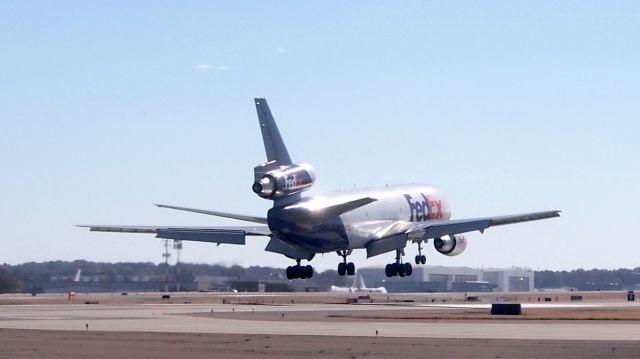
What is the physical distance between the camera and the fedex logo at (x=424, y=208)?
94.1 m

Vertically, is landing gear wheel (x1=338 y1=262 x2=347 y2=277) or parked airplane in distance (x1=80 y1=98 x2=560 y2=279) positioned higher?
parked airplane in distance (x1=80 y1=98 x2=560 y2=279)

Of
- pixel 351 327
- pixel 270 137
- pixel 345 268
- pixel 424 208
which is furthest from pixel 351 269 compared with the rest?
pixel 351 327

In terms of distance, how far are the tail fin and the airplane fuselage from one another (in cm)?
340

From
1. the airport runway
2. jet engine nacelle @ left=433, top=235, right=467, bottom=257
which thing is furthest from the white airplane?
the airport runway

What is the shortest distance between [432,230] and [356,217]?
8255 millimetres

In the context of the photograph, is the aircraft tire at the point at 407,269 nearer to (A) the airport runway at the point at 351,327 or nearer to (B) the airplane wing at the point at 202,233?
(B) the airplane wing at the point at 202,233

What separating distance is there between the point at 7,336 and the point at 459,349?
20.0 m

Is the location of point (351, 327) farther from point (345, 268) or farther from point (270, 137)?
point (345, 268)

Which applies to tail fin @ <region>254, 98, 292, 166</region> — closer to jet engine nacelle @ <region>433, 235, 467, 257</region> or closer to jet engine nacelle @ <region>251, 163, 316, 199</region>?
jet engine nacelle @ <region>251, 163, 316, 199</region>

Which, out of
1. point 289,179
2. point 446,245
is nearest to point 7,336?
point 289,179

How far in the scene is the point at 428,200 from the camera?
97062 mm

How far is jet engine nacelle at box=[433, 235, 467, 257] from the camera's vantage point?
9638cm

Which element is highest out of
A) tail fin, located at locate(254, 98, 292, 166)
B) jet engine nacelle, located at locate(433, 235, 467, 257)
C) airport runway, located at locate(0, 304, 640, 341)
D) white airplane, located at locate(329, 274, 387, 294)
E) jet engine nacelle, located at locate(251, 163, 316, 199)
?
tail fin, located at locate(254, 98, 292, 166)

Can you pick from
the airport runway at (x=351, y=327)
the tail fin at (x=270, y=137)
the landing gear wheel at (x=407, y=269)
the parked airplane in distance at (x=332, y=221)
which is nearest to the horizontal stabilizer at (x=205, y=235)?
the parked airplane in distance at (x=332, y=221)
